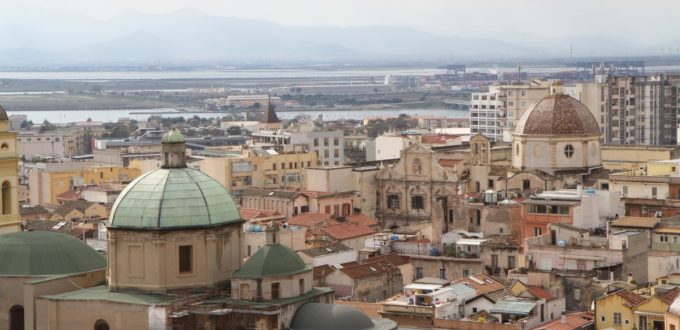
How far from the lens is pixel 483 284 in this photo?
142 feet

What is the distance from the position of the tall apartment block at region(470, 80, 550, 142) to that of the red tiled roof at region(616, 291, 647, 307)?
2258 inches

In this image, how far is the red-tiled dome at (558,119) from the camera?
64.4m

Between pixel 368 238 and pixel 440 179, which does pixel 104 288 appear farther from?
pixel 440 179

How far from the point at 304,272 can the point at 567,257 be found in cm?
1282

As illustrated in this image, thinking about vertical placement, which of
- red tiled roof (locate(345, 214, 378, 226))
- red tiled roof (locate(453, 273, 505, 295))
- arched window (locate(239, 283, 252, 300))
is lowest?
red tiled roof (locate(345, 214, 378, 226))

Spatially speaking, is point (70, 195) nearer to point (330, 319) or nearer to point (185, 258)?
point (185, 258)

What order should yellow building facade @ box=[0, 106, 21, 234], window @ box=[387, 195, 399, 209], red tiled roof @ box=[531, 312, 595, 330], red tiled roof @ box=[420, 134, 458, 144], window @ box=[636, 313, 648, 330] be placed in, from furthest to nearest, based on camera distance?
red tiled roof @ box=[420, 134, 458, 144], window @ box=[387, 195, 399, 209], yellow building facade @ box=[0, 106, 21, 234], red tiled roof @ box=[531, 312, 595, 330], window @ box=[636, 313, 648, 330]

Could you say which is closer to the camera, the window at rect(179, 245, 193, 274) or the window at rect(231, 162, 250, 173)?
the window at rect(179, 245, 193, 274)

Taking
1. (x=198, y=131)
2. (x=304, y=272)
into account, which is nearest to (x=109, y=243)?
(x=304, y=272)

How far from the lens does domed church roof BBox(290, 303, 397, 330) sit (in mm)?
33406

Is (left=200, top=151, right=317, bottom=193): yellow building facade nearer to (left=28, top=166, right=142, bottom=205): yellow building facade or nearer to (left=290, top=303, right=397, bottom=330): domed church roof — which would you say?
(left=28, top=166, right=142, bottom=205): yellow building facade

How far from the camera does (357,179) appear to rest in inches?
2741

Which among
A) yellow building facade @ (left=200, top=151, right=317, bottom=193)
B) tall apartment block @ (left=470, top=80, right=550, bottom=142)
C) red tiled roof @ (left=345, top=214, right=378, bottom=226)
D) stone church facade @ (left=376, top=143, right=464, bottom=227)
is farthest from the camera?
tall apartment block @ (left=470, top=80, right=550, bottom=142)

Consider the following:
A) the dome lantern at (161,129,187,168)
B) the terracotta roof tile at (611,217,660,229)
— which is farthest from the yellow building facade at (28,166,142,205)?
the dome lantern at (161,129,187,168)
